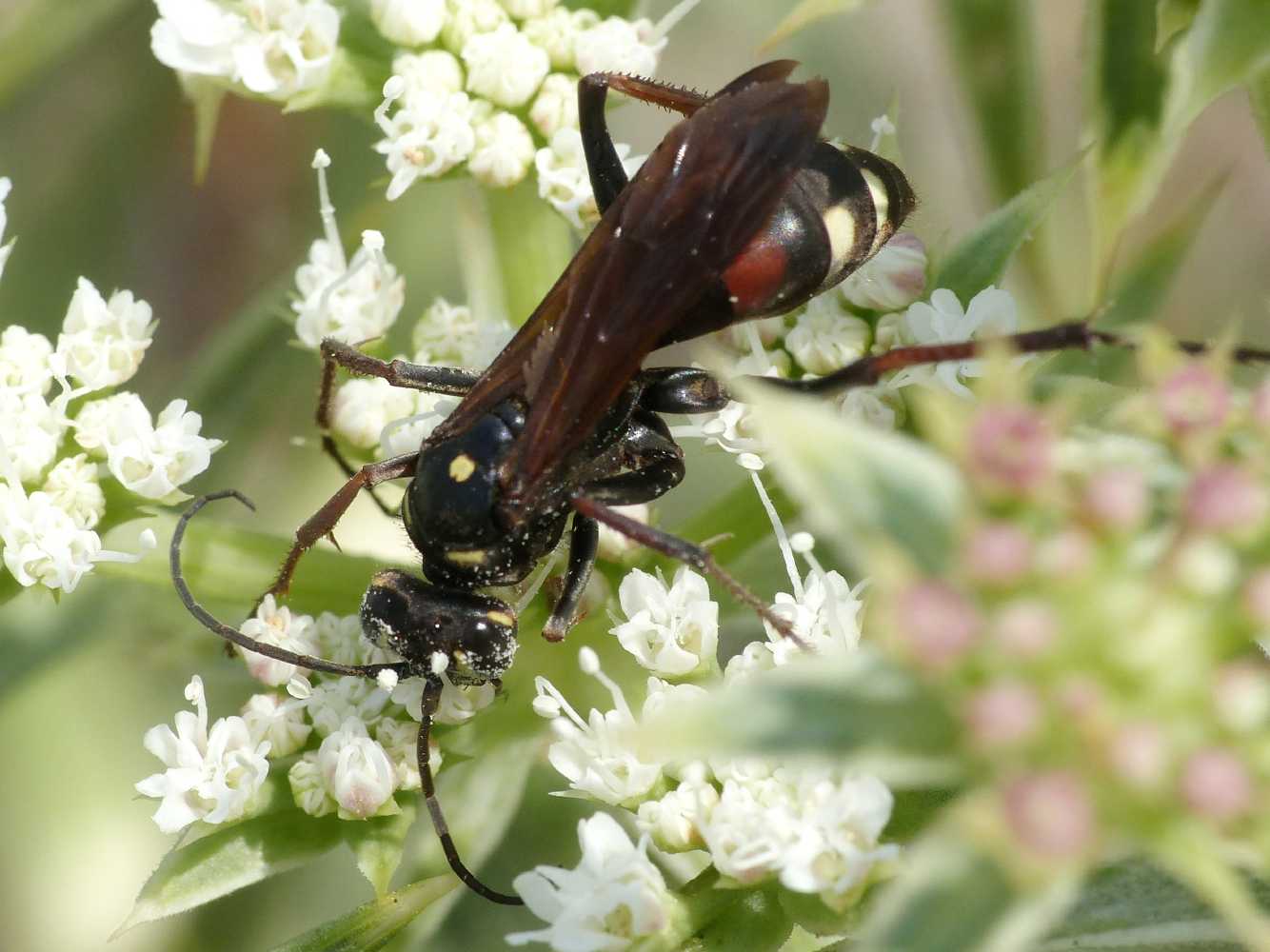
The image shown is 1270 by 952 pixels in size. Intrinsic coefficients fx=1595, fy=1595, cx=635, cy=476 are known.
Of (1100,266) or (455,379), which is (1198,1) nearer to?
(1100,266)

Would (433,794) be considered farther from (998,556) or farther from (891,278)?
(998,556)

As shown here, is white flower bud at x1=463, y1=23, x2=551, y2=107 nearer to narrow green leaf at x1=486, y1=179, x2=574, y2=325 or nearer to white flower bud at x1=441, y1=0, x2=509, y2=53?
white flower bud at x1=441, y1=0, x2=509, y2=53

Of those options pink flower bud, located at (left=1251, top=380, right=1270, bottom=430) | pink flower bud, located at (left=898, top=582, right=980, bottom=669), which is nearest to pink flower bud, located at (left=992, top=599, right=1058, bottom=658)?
pink flower bud, located at (left=898, top=582, right=980, bottom=669)

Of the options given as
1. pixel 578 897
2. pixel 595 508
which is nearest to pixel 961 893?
pixel 578 897

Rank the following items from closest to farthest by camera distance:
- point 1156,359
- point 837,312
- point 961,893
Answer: point 961,893 < point 1156,359 < point 837,312

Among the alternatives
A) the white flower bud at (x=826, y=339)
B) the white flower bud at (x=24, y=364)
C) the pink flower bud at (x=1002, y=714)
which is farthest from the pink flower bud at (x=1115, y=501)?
the white flower bud at (x=24, y=364)

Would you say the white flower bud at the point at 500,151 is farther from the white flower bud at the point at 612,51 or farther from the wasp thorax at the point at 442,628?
the wasp thorax at the point at 442,628
